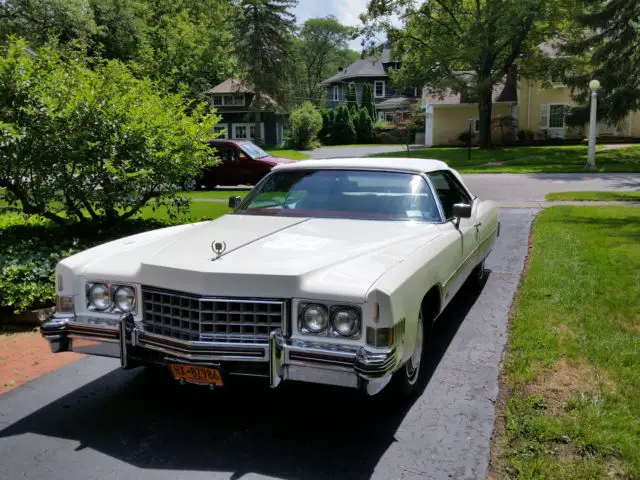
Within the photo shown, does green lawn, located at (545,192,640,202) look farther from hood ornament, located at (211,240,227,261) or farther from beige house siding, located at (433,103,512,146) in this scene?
beige house siding, located at (433,103,512,146)

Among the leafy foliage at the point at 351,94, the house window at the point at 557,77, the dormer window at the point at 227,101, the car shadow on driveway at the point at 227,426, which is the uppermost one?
the leafy foliage at the point at 351,94

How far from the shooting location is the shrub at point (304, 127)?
46.8 metres

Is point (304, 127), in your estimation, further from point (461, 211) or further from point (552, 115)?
point (461, 211)

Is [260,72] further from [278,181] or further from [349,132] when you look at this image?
[278,181]

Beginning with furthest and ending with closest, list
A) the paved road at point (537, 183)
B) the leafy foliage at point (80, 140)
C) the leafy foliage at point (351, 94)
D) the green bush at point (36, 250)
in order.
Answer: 1. the leafy foliage at point (351, 94)
2. the paved road at point (537, 183)
3. the leafy foliage at point (80, 140)
4. the green bush at point (36, 250)

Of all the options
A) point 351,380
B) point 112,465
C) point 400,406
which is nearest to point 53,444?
point 112,465

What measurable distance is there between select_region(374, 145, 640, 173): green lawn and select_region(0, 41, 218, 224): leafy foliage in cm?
1731

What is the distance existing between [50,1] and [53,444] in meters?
39.1

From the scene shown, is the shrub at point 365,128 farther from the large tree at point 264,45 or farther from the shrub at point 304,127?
the large tree at point 264,45

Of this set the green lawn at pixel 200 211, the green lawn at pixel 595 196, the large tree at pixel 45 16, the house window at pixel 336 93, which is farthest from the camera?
the house window at pixel 336 93

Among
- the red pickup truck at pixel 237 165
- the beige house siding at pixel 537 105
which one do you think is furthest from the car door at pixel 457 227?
the beige house siding at pixel 537 105

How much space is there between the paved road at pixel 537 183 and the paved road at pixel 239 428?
1204cm

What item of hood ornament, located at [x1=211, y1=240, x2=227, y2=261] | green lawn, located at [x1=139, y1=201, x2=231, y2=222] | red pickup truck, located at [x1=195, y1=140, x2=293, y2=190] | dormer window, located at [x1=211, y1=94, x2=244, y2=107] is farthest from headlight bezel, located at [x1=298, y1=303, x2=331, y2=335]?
dormer window, located at [x1=211, y1=94, x2=244, y2=107]

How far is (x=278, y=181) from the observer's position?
18.2 feet
